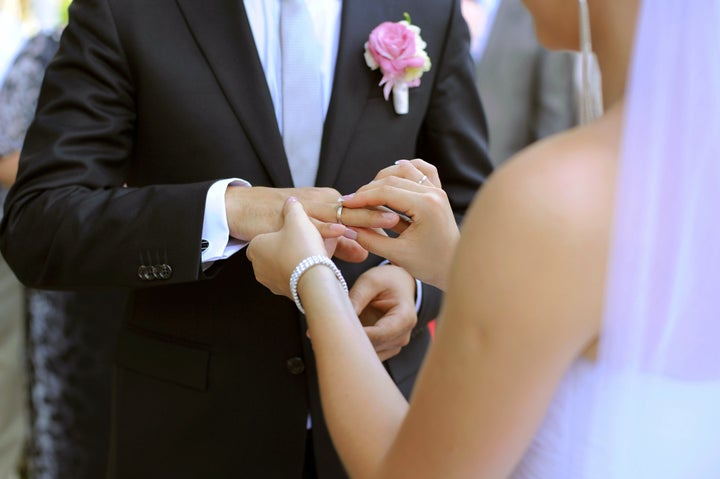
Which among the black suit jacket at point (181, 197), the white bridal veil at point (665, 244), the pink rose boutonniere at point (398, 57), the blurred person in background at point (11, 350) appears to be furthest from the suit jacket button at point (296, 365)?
the blurred person in background at point (11, 350)

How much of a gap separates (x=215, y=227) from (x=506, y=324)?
0.85 m

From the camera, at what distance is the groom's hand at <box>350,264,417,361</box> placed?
1.81 m

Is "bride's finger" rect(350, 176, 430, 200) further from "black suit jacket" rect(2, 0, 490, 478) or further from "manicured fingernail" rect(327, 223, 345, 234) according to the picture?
"black suit jacket" rect(2, 0, 490, 478)

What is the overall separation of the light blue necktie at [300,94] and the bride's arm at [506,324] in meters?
0.86

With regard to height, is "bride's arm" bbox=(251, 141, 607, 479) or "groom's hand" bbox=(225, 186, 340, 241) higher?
"bride's arm" bbox=(251, 141, 607, 479)

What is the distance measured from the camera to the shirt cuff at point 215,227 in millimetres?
1712

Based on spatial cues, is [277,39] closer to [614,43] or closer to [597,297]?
[614,43]

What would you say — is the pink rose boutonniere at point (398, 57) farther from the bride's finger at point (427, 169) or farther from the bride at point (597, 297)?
the bride at point (597, 297)

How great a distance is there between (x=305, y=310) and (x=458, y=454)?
14.8 inches

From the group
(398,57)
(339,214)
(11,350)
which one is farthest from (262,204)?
(11,350)

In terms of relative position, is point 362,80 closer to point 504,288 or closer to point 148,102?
point 148,102

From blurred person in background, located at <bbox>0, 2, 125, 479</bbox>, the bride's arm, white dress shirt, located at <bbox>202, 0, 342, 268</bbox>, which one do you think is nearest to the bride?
the bride's arm

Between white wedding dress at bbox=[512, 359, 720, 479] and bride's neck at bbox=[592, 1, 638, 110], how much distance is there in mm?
354

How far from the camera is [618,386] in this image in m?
1.12
